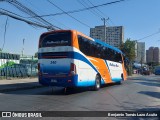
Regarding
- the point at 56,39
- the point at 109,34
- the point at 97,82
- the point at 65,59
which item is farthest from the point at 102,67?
the point at 109,34

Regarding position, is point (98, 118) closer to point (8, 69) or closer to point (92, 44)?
point (92, 44)

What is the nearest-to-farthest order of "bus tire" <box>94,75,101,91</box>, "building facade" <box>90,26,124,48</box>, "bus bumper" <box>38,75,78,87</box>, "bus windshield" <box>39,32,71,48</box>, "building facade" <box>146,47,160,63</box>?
"bus bumper" <box>38,75,78,87</box>
"bus windshield" <box>39,32,71,48</box>
"bus tire" <box>94,75,101,91</box>
"building facade" <box>90,26,124,48</box>
"building facade" <box>146,47,160,63</box>

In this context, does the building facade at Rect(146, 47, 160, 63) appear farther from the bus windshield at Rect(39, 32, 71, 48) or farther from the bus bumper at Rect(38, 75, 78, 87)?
the bus bumper at Rect(38, 75, 78, 87)

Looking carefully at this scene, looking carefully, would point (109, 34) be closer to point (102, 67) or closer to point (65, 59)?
point (102, 67)

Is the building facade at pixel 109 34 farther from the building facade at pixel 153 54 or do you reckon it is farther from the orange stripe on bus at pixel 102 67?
the building facade at pixel 153 54

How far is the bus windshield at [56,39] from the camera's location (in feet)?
54.0

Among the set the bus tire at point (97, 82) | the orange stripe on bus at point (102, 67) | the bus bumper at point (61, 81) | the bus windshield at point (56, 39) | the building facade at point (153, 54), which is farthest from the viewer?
the building facade at point (153, 54)

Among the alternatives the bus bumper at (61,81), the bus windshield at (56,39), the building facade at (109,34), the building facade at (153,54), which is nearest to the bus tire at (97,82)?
the bus bumper at (61,81)

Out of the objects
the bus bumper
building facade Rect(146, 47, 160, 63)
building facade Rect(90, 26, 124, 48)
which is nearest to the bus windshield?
the bus bumper

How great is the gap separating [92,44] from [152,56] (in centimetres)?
15946

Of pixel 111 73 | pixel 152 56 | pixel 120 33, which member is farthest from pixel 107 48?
pixel 152 56

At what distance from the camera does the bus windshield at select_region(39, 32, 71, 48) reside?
16.5m

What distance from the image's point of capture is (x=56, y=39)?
16.8 m

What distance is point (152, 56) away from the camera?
17362 centimetres
